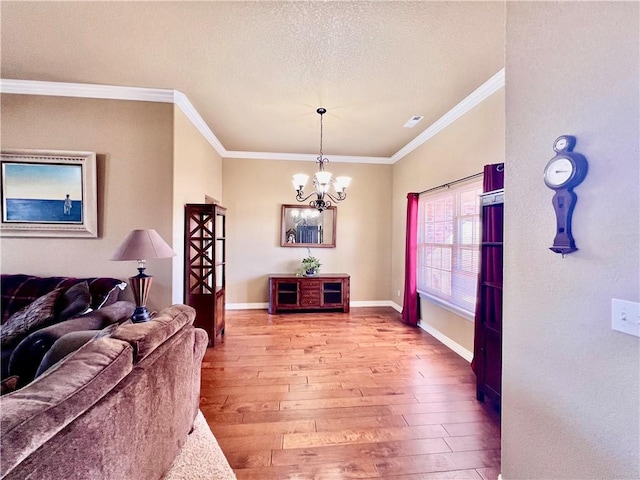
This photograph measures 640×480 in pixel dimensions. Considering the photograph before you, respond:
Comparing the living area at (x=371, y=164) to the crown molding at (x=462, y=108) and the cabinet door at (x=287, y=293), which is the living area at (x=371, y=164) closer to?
the crown molding at (x=462, y=108)

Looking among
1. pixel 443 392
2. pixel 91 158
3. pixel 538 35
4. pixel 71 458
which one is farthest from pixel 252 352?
pixel 538 35

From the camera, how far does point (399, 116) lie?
11.5 feet

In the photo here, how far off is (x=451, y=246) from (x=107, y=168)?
416 cm

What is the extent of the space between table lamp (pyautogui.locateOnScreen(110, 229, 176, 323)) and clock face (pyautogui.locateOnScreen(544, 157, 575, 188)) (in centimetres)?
267

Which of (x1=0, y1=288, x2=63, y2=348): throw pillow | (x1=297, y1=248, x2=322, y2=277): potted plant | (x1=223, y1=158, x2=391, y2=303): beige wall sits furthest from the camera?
(x1=223, y1=158, x2=391, y2=303): beige wall

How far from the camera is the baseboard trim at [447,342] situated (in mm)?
3162

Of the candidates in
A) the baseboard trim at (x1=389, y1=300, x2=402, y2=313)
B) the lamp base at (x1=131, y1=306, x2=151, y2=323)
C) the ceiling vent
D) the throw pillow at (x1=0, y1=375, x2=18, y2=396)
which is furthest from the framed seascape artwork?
the baseboard trim at (x1=389, y1=300, x2=402, y2=313)

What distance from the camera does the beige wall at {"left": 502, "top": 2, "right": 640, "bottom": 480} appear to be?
3.18 feet

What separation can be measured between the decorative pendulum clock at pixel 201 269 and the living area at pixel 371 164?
0.15 metres

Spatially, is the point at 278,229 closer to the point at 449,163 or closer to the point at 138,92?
the point at 138,92

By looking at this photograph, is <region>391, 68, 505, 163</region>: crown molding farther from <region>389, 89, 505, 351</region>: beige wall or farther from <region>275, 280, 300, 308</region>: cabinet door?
<region>275, 280, 300, 308</region>: cabinet door

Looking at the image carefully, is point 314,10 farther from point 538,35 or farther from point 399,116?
point 399,116

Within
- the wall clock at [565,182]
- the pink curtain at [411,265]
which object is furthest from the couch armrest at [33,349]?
the pink curtain at [411,265]

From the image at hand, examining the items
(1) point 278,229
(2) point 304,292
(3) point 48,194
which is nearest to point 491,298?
(2) point 304,292
